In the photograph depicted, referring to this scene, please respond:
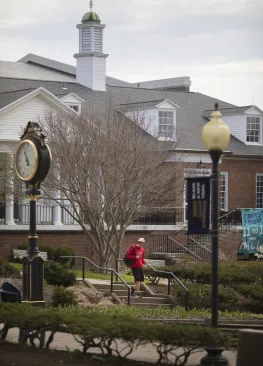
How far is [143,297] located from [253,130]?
25.8 metres

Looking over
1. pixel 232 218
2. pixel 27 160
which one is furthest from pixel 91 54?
pixel 27 160

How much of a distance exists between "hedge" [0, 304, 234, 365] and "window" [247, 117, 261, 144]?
3810cm

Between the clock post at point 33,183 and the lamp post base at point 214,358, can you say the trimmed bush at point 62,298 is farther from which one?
the lamp post base at point 214,358

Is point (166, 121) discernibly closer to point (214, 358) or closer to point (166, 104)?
point (166, 104)

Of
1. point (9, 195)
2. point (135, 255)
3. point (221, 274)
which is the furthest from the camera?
point (9, 195)

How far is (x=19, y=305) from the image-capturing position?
16906 mm

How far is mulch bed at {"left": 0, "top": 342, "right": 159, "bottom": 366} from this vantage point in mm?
14922

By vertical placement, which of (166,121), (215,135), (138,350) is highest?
(166,121)

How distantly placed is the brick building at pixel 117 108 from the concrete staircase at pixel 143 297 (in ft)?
30.1

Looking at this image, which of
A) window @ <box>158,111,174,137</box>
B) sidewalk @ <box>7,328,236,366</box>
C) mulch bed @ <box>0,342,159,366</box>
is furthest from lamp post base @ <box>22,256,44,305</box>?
window @ <box>158,111,174,137</box>

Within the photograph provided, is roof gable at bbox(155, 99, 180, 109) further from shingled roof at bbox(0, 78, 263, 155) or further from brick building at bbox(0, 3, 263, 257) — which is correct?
shingled roof at bbox(0, 78, 263, 155)

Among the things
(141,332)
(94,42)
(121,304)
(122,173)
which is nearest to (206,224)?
(141,332)

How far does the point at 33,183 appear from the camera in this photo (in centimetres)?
1998

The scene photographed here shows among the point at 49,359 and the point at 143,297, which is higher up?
the point at 49,359
